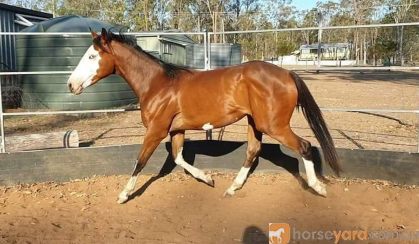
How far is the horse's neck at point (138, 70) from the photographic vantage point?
4.77m

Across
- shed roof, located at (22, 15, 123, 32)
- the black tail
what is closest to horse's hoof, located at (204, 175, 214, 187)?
the black tail

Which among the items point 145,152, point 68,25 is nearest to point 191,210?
point 145,152

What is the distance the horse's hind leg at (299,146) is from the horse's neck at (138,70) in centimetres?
154

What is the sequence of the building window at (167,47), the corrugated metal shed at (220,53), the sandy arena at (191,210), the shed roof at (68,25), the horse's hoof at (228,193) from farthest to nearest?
the corrugated metal shed at (220,53)
the building window at (167,47)
the shed roof at (68,25)
the horse's hoof at (228,193)
the sandy arena at (191,210)

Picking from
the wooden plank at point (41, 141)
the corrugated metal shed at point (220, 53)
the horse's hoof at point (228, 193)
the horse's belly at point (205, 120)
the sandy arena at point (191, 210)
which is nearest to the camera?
the sandy arena at point (191, 210)

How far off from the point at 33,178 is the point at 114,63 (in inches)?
73.0

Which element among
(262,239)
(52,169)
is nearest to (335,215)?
(262,239)

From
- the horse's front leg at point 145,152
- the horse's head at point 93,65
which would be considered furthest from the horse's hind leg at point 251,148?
the horse's head at point 93,65

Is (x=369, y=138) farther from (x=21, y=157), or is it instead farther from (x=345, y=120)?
(x=21, y=157)

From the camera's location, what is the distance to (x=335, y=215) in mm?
4070

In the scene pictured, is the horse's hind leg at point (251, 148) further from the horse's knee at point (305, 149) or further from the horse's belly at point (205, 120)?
the horse's knee at point (305, 149)

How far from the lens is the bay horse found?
4.39 meters

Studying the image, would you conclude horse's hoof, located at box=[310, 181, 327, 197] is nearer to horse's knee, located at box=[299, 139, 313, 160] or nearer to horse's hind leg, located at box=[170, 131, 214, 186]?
horse's knee, located at box=[299, 139, 313, 160]

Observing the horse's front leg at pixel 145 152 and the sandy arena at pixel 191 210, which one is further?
the horse's front leg at pixel 145 152
